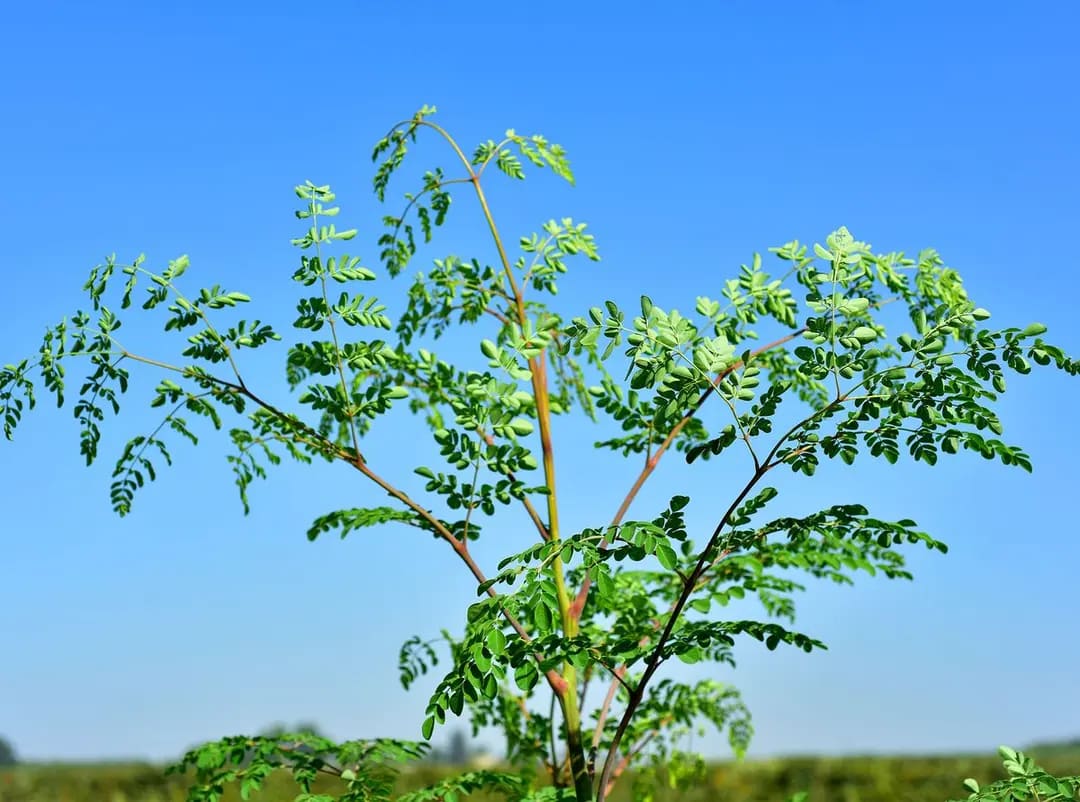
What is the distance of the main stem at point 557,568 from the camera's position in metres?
3.18

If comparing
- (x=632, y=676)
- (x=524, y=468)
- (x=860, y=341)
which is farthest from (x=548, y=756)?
(x=860, y=341)

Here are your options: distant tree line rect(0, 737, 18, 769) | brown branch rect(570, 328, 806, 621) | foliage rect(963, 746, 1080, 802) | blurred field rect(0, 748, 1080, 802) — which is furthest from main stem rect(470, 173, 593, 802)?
distant tree line rect(0, 737, 18, 769)

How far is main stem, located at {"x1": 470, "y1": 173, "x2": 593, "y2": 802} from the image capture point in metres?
3.18

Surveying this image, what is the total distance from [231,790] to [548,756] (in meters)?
2.48

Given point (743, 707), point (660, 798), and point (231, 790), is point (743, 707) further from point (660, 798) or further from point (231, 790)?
point (231, 790)

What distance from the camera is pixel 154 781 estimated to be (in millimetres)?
5410

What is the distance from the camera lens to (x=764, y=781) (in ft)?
17.9

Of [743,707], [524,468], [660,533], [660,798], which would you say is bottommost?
[660,798]

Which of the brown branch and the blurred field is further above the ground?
the brown branch

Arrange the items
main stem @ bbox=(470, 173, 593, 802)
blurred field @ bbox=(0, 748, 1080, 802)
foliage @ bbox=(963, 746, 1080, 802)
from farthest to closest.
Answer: blurred field @ bbox=(0, 748, 1080, 802) → main stem @ bbox=(470, 173, 593, 802) → foliage @ bbox=(963, 746, 1080, 802)

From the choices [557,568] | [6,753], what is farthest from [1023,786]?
[6,753]

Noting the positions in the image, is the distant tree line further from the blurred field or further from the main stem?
the main stem

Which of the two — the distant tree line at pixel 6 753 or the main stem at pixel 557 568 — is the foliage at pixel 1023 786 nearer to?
the main stem at pixel 557 568

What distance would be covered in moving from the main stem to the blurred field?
2265mm
